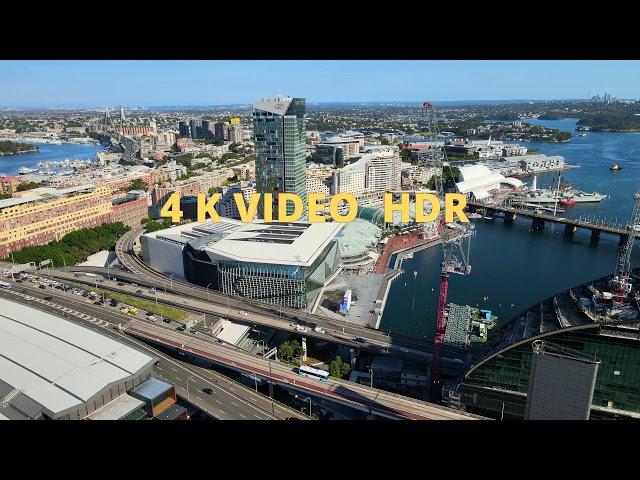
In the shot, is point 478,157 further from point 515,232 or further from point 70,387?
point 70,387


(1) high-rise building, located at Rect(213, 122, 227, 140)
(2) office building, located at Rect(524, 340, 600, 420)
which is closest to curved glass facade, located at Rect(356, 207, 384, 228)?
(2) office building, located at Rect(524, 340, 600, 420)

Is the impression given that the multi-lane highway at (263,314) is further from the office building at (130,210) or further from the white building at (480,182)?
the white building at (480,182)

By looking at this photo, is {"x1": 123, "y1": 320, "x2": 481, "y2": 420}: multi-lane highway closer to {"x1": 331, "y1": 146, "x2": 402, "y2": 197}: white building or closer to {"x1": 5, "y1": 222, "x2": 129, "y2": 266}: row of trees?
{"x1": 5, "y1": 222, "x2": 129, "y2": 266}: row of trees

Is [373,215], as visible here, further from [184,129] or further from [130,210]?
[184,129]

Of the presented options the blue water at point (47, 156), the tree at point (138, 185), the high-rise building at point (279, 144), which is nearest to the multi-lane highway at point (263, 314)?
the high-rise building at point (279, 144)

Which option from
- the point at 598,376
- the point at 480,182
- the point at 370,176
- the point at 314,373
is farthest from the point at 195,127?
the point at 598,376
